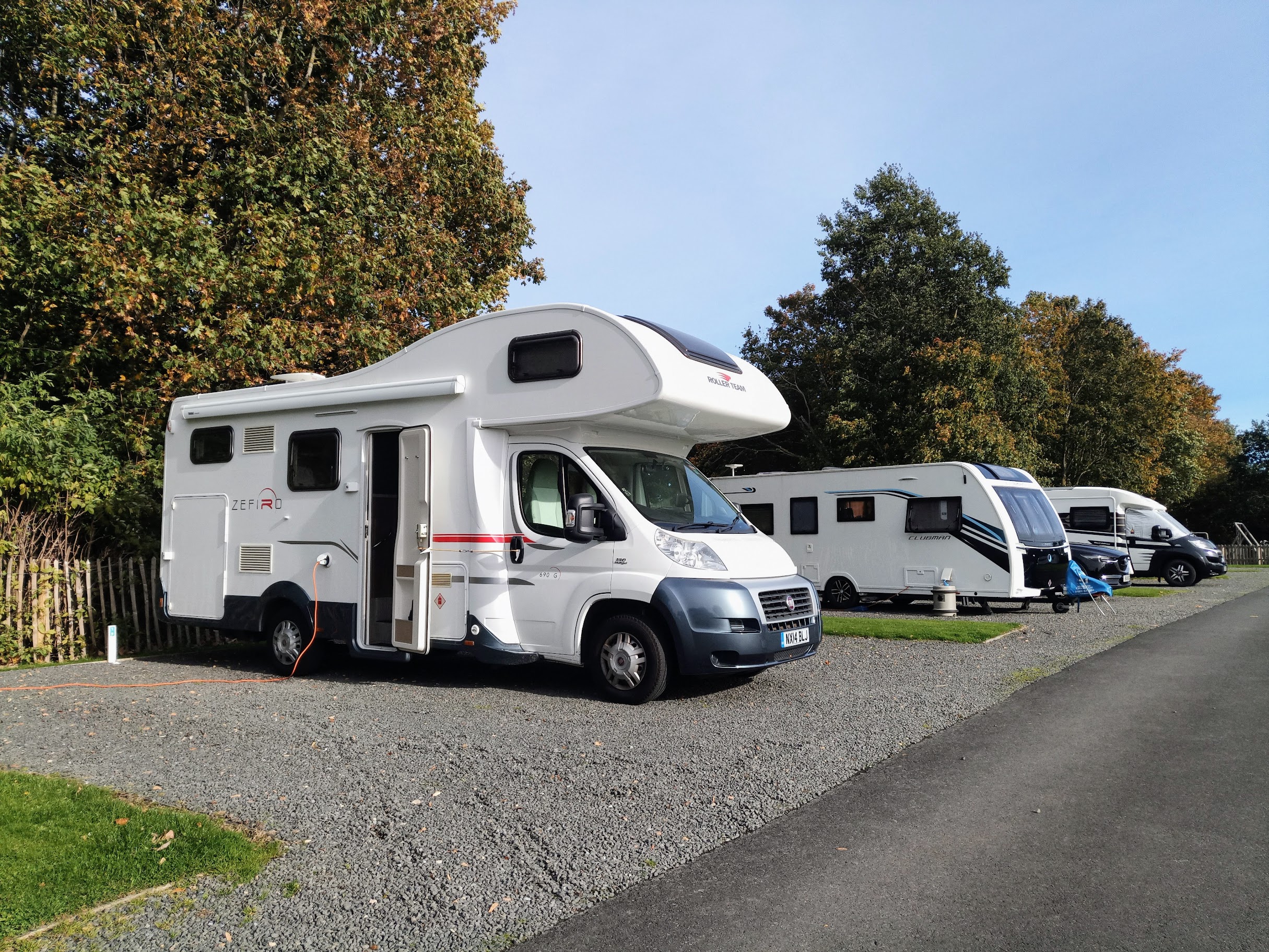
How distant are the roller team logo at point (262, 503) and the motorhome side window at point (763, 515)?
1044cm

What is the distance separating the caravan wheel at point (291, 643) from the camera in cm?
932

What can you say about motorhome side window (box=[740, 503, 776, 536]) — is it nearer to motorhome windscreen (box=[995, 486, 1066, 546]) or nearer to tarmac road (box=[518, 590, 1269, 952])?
motorhome windscreen (box=[995, 486, 1066, 546])

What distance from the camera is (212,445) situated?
33.2 ft

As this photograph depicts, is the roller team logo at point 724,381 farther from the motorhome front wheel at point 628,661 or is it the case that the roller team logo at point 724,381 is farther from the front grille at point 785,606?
the motorhome front wheel at point 628,661

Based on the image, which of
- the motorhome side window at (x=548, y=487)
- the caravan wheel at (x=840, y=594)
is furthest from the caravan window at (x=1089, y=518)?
the motorhome side window at (x=548, y=487)

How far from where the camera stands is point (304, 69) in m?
15.5

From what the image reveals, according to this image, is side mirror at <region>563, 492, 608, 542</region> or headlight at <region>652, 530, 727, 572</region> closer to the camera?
headlight at <region>652, 530, 727, 572</region>

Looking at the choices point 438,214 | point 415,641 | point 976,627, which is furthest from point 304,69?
point 976,627

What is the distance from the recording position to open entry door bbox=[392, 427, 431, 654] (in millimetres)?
8458

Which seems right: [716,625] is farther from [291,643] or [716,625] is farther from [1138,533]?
[1138,533]

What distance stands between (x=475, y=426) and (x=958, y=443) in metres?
18.2

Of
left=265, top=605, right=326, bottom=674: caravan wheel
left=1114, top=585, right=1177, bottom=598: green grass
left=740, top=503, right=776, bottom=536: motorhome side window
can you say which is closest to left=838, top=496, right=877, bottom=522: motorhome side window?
left=740, top=503, right=776, bottom=536: motorhome side window

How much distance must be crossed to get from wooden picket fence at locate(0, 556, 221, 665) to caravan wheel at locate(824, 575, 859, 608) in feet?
35.3

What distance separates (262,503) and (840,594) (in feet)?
36.3
